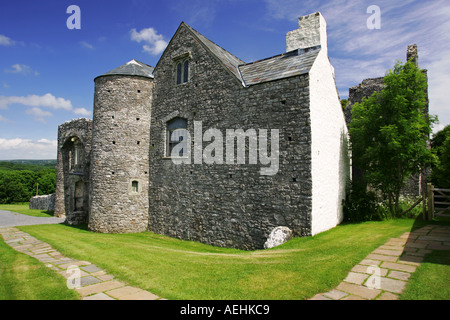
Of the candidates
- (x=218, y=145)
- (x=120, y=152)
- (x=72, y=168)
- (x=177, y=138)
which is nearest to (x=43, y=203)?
(x=72, y=168)

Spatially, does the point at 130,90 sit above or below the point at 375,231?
above

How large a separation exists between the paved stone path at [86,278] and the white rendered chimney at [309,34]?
1116cm

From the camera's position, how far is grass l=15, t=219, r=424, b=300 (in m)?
4.76

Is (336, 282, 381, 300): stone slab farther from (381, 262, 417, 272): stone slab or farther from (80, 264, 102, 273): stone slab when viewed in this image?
(80, 264, 102, 273): stone slab

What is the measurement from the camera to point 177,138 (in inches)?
527

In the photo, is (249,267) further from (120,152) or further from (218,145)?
(120,152)

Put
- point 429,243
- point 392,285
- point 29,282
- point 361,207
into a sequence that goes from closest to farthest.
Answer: point 392,285 → point 29,282 → point 429,243 → point 361,207

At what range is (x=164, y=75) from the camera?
14367 millimetres

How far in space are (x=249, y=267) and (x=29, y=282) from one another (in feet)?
16.1
